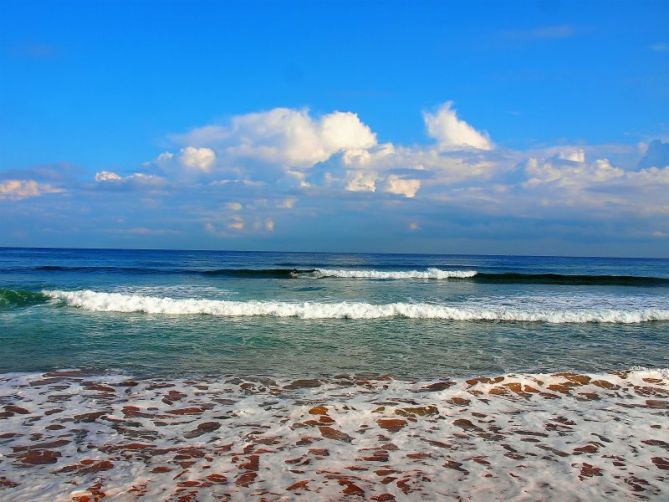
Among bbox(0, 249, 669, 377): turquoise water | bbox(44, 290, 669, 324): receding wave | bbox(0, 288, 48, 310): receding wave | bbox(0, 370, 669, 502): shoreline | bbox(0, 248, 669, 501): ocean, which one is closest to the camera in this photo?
bbox(0, 370, 669, 502): shoreline

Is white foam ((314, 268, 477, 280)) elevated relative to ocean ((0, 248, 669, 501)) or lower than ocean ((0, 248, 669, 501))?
elevated

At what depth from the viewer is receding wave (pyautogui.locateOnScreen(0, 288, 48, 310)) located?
17.1 metres

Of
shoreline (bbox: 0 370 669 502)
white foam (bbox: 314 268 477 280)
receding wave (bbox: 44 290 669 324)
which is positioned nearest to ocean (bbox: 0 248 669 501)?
shoreline (bbox: 0 370 669 502)

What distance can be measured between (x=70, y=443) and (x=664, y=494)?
18.9ft

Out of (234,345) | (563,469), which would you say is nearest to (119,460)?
(563,469)

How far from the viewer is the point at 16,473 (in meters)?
4.37

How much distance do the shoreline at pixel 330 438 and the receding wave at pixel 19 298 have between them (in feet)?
36.4

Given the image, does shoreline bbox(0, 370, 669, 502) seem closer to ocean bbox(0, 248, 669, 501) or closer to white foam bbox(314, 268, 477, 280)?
ocean bbox(0, 248, 669, 501)

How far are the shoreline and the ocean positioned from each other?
0.08 feet

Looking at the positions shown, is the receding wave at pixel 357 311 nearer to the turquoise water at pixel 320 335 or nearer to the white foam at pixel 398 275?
the turquoise water at pixel 320 335

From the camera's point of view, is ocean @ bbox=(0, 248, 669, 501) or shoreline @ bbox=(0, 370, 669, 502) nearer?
shoreline @ bbox=(0, 370, 669, 502)

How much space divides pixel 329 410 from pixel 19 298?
17096 millimetres

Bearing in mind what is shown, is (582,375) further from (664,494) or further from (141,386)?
(141,386)

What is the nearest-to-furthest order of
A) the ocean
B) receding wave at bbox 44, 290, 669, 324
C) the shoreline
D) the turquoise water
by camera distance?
the shoreline < the ocean < the turquoise water < receding wave at bbox 44, 290, 669, 324
